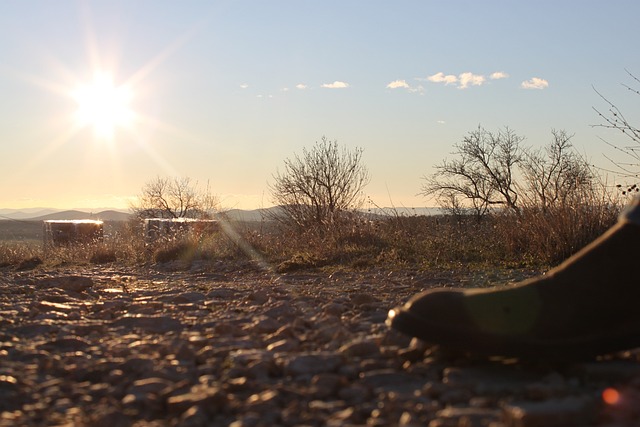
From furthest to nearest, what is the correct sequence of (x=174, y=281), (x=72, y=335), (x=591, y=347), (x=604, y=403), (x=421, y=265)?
(x=421, y=265) → (x=174, y=281) → (x=72, y=335) → (x=591, y=347) → (x=604, y=403)

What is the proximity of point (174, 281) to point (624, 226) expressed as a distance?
4.74m

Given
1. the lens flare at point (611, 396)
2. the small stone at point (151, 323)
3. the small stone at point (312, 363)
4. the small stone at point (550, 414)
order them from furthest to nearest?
1. the small stone at point (151, 323)
2. the small stone at point (312, 363)
3. the lens flare at point (611, 396)
4. the small stone at point (550, 414)

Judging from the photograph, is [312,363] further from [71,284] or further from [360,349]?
[71,284]

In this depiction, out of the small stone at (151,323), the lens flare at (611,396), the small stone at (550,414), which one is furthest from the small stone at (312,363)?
the small stone at (151,323)

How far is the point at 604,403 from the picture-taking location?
70.4 inches

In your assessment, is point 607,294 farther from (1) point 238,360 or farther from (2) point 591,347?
(1) point 238,360

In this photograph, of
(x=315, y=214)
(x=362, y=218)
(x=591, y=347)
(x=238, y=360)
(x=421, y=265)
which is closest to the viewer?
(x=591, y=347)

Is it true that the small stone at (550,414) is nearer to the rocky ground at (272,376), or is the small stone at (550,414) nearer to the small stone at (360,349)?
the rocky ground at (272,376)

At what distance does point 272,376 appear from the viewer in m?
2.33

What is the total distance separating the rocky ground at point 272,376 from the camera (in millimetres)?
1845

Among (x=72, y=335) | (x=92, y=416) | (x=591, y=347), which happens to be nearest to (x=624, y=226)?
(x=591, y=347)

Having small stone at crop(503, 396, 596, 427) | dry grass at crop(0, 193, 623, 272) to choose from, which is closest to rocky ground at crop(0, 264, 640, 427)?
small stone at crop(503, 396, 596, 427)

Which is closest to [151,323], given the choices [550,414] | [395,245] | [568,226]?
[550,414]

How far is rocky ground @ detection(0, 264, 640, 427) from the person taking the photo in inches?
72.6
